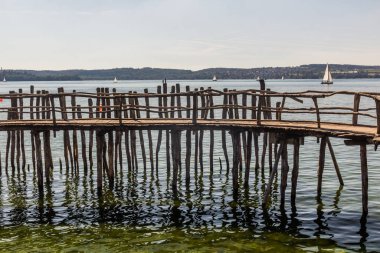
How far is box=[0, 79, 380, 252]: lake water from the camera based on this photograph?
16406 millimetres

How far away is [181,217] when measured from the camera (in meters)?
19.5

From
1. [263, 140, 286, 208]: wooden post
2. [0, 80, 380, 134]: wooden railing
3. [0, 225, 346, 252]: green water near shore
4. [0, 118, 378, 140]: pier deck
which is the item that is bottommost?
[0, 225, 346, 252]: green water near shore

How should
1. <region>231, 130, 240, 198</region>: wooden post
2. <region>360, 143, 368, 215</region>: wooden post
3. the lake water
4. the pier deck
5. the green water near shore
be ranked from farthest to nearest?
1. <region>231, 130, 240, 198</region>: wooden post
2. the pier deck
3. <region>360, 143, 368, 215</region>: wooden post
4. the lake water
5. the green water near shore

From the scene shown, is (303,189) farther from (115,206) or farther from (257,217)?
(115,206)

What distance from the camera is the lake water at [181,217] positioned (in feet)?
53.8

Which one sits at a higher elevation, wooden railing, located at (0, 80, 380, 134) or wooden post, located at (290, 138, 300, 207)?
wooden railing, located at (0, 80, 380, 134)

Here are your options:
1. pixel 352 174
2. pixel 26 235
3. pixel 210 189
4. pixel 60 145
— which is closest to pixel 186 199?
pixel 210 189

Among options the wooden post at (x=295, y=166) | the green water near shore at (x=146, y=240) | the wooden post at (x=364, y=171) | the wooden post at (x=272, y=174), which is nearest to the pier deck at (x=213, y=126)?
the wooden post at (x=295, y=166)

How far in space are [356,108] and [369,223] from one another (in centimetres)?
412

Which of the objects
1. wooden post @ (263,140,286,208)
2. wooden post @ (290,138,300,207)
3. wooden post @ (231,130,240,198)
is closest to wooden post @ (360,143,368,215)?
wooden post @ (290,138,300,207)

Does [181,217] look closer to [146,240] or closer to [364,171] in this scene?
[146,240]

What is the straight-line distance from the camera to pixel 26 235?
17578 millimetres

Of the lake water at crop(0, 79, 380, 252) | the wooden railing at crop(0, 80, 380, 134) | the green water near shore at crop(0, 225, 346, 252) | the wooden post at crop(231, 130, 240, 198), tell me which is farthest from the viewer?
the wooden post at crop(231, 130, 240, 198)

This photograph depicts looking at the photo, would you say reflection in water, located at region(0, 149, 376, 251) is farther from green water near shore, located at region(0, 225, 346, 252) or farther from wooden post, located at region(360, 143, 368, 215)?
wooden post, located at region(360, 143, 368, 215)
